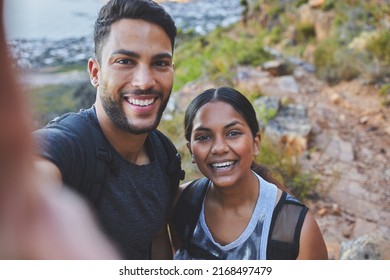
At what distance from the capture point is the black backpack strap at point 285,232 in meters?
0.69

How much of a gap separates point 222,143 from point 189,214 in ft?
0.54

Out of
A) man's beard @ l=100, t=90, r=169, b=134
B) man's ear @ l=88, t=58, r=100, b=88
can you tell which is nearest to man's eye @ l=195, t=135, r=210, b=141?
man's beard @ l=100, t=90, r=169, b=134

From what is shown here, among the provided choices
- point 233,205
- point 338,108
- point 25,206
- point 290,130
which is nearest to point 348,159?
point 290,130

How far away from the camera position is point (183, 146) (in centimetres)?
184

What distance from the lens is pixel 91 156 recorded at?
24.3 inches

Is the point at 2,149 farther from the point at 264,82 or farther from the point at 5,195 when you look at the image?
the point at 264,82

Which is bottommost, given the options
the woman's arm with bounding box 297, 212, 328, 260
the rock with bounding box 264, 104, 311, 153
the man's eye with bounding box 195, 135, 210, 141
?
the woman's arm with bounding box 297, 212, 328, 260

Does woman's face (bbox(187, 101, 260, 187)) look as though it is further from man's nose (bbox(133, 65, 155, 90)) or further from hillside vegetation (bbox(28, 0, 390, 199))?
hillside vegetation (bbox(28, 0, 390, 199))

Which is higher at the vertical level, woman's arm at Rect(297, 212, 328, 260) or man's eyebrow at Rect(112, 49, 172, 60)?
man's eyebrow at Rect(112, 49, 172, 60)

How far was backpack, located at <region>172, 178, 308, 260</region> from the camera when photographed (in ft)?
2.26

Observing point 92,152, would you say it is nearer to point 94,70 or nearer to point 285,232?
point 94,70

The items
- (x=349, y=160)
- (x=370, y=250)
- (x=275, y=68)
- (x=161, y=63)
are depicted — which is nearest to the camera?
(x=161, y=63)

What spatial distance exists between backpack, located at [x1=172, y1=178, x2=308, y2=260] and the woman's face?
87mm

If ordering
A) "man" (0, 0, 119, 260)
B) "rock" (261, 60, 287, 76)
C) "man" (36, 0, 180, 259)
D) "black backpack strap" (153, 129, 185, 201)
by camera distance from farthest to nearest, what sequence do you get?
1. "rock" (261, 60, 287, 76)
2. "black backpack strap" (153, 129, 185, 201)
3. "man" (36, 0, 180, 259)
4. "man" (0, 0, 119, 260)
